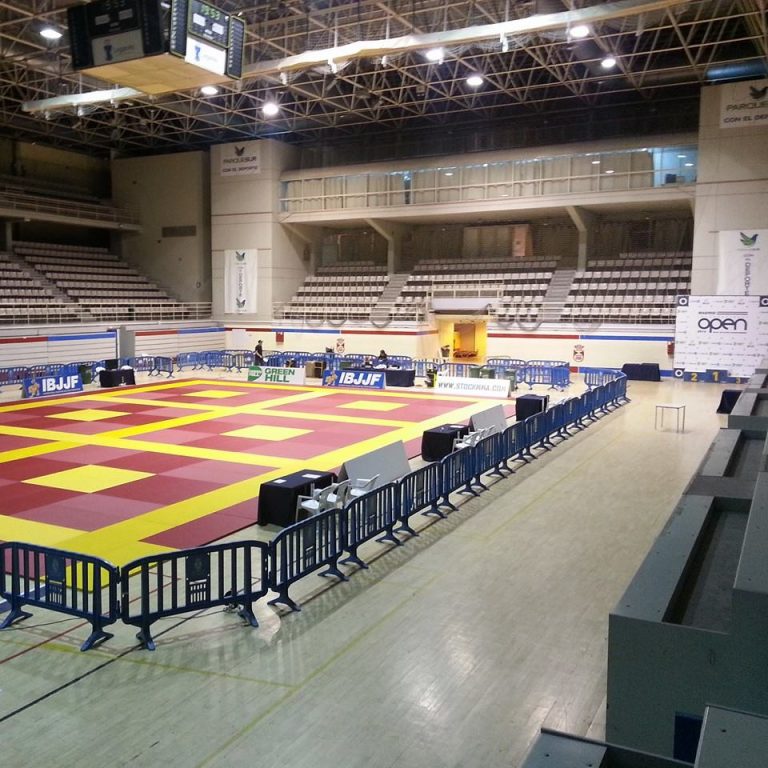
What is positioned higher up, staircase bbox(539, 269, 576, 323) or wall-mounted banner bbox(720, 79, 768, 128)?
wall-mounted banner bbox(720, 79, 768, 128)

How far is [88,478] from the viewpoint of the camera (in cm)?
1587

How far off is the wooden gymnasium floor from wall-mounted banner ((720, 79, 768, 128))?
26.7 metres

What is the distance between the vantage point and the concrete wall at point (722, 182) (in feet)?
107

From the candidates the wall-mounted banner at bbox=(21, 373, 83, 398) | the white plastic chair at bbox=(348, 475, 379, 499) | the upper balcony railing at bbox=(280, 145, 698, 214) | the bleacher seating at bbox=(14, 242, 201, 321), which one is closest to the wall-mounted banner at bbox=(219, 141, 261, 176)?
the upper balcony railing at bbox=(280, 145, 698, 214)

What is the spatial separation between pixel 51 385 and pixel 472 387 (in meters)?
16.0

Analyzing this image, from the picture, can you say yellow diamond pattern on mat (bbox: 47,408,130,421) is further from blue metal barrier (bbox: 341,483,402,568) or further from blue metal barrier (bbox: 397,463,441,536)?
blue metal barrier (bbox: 341,483,402,568)

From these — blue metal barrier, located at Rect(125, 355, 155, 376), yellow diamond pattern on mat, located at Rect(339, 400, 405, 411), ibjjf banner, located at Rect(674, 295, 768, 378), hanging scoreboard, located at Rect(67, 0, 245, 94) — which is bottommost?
yellow diamond pattern on mat, located at Rect(339, 400, 405, 411)

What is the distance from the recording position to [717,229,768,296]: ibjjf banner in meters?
32.5

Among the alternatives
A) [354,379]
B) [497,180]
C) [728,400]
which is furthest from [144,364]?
[728,400]

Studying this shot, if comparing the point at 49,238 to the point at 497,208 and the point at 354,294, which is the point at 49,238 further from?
the point at 497,208

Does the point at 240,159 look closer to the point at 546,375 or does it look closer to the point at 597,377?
the point at 546,375

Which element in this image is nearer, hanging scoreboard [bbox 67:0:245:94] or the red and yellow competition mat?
the red and yellow competition mat

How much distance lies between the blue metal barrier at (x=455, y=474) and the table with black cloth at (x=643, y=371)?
2204 cm

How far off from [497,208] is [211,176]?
18.1 meters
